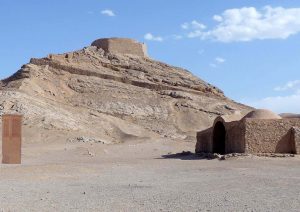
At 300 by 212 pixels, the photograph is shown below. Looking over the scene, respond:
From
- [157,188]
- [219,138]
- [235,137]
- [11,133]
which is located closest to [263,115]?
[235,137]

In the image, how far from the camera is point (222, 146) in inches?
1176

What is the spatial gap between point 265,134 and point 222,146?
558 centimetres

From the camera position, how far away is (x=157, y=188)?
42.7ft

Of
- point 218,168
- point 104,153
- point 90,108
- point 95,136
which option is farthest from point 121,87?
point 218,168

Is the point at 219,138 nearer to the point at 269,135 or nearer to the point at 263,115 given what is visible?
the point at 263,115

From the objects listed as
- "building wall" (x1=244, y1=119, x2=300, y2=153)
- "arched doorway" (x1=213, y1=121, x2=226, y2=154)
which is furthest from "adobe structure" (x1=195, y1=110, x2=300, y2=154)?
"arched doorway" (x1=213, y1=121, x2=226, y2=154)

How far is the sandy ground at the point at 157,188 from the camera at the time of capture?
9787 millimetres

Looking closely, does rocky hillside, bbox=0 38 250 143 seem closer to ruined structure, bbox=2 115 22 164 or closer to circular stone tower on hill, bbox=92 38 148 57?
circular stone tower on hill, bbox=92 38 148 57

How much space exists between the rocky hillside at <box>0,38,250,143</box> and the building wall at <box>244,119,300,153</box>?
59.2 feet

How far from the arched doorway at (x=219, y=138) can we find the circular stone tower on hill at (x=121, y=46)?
126 ft

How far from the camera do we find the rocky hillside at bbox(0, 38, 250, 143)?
4259 centimetres

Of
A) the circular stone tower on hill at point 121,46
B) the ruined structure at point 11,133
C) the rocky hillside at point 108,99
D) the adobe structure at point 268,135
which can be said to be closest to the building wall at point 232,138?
the adobe structure at point 268,135

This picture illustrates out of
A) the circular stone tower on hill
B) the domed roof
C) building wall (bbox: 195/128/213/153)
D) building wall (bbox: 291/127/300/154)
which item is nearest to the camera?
building wall (bbox: 291/127/300/154)

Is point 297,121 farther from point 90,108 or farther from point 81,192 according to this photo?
point 90,108
